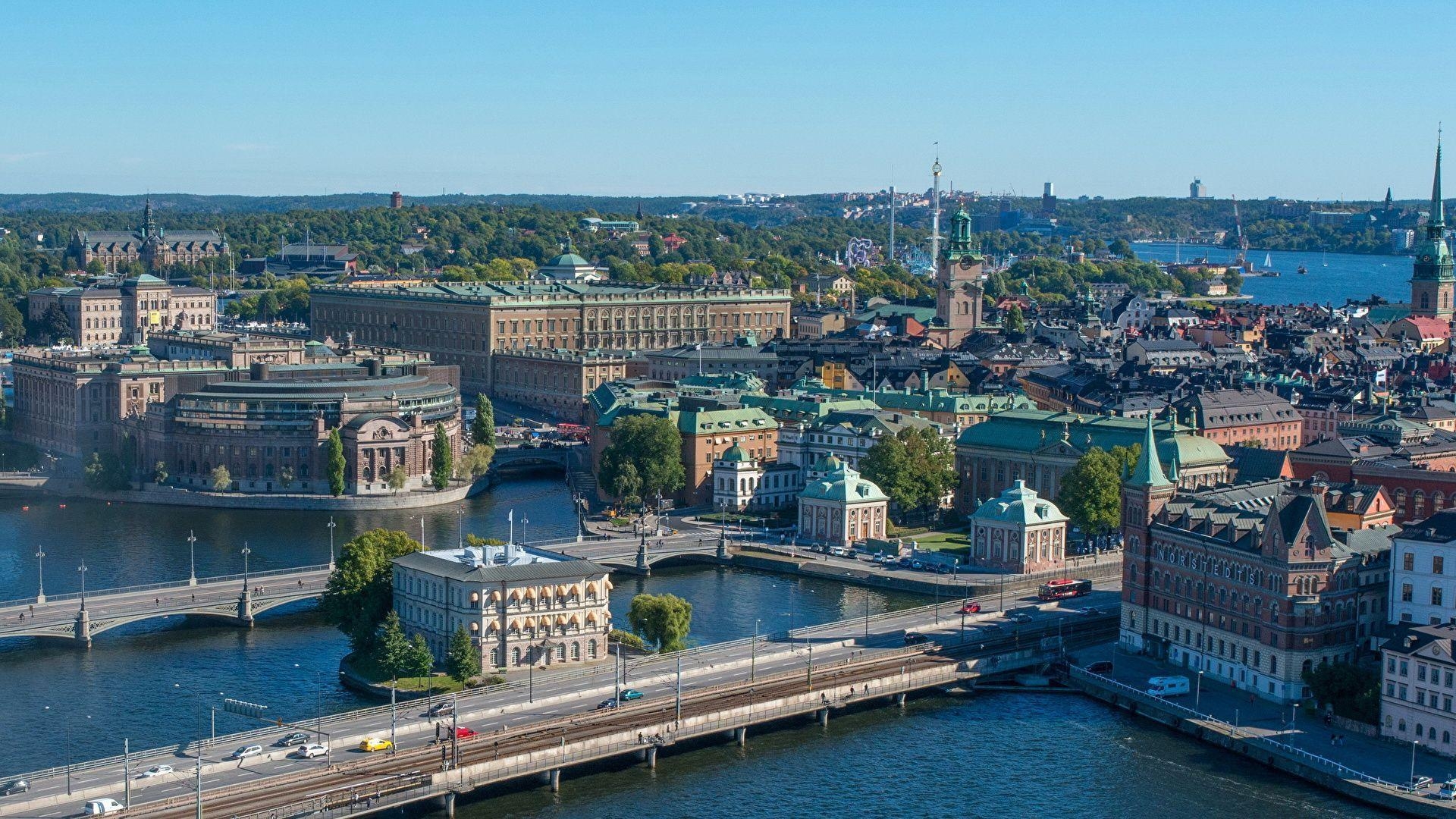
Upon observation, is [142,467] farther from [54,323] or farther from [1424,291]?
[1424,291]

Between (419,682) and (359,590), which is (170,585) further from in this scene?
(419,682)

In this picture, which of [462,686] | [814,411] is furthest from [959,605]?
[814,411]

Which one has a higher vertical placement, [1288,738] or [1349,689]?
[1349,689]

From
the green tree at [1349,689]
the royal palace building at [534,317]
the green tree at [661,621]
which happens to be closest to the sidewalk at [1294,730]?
the green tree at [1349,689]

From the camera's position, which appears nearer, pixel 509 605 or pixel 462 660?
pixel 462 660

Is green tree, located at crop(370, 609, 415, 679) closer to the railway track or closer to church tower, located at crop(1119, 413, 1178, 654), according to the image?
the railway track

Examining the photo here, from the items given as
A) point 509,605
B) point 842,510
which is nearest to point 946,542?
point 842,510

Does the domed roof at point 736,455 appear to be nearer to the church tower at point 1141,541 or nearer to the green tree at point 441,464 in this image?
the green tree at point 441,464
